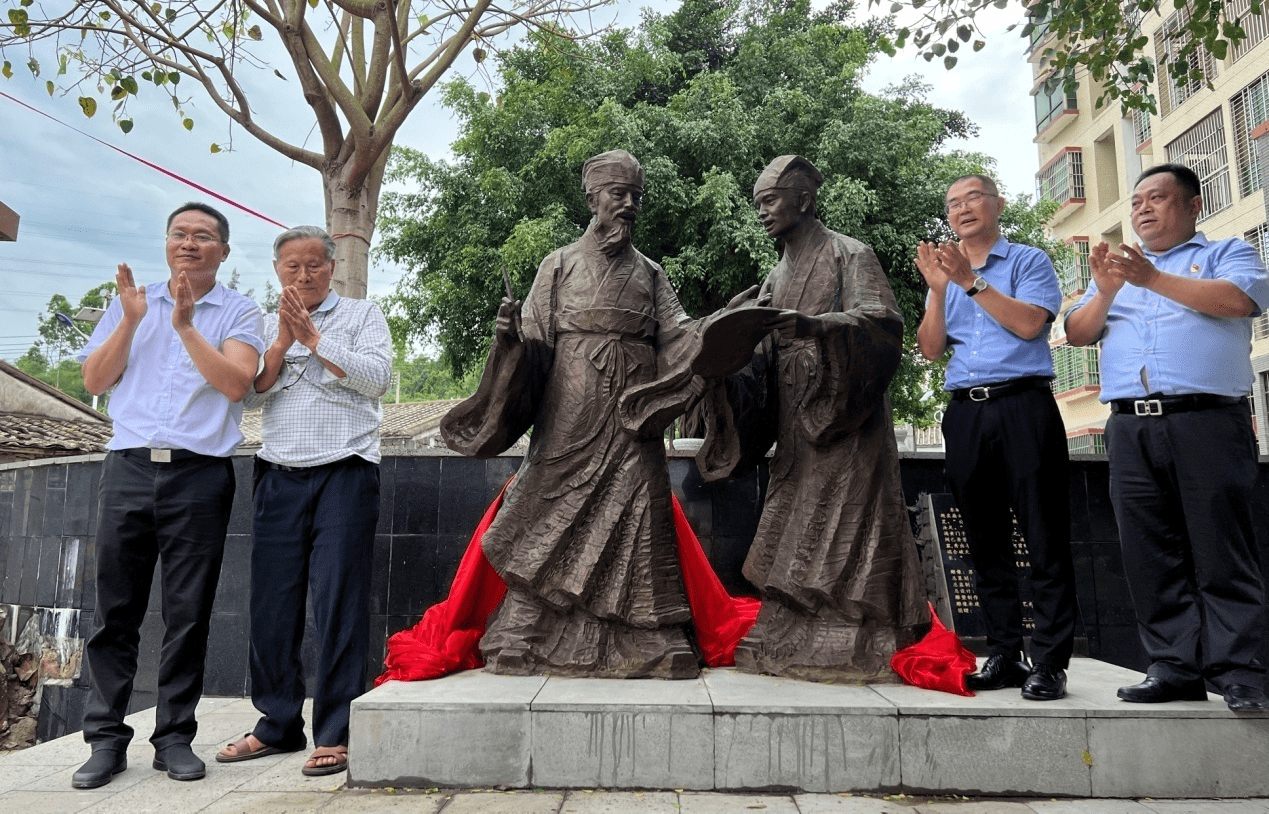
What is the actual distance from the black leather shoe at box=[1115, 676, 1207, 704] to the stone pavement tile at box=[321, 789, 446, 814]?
225cm

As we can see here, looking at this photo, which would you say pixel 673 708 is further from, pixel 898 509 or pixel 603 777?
pixel 898 509

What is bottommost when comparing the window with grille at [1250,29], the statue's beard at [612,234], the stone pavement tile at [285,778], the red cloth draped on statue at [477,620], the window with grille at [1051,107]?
the stone pavement tile at [285,778]

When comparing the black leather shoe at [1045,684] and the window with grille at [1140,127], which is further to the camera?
the window with grille at [1140,127]

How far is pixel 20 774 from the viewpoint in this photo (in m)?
3.58

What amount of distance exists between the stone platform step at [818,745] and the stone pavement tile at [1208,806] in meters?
0.05

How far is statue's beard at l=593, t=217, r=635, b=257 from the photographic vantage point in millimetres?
4352

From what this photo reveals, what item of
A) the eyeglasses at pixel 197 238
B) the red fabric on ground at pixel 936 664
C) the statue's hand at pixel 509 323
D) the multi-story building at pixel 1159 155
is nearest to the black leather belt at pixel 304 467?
the statue's hand at pixel 509 323

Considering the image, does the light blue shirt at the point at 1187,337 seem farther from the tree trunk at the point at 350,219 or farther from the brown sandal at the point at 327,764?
the tree trunk at the point at 350,219

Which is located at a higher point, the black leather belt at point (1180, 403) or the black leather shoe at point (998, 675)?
the black leather belt at point (1180, 403)

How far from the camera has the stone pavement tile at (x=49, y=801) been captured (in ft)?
10.3

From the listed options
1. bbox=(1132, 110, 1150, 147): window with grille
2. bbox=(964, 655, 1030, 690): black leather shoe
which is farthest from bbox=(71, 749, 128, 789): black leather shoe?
bbox=(1132, 110, 1150, 147): window with grille

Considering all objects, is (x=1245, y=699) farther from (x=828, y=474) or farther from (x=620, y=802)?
(x=620, y=802)

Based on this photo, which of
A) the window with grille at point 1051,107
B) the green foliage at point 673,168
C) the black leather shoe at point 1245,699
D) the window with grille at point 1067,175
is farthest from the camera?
the window with grille at point 1051,107

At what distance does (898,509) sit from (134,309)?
3466 millimetres
